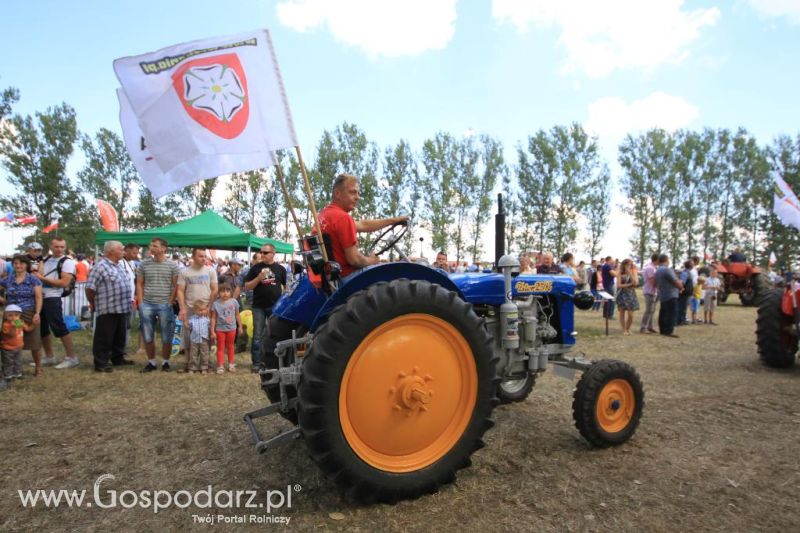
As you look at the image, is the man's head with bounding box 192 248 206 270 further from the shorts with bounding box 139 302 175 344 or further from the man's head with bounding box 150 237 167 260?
the shorts with bounding box 139 302 175 344

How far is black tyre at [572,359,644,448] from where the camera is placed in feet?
10.4

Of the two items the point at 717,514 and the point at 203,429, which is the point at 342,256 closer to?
the point at 203,429

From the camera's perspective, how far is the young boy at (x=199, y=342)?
603cm

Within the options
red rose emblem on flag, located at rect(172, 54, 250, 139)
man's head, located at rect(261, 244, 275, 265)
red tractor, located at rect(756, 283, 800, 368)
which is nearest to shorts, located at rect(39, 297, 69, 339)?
man's head, located at rect(261, 244, 275, 265)

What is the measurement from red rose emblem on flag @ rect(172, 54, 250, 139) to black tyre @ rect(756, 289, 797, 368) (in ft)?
22.8

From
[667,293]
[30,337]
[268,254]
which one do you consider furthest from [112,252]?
[667,293]

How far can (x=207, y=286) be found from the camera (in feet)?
20.5

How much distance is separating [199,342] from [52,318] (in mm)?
2059

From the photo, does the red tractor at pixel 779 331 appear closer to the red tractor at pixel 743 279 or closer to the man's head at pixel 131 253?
the man's head at pixel 131 253

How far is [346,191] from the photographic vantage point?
2.97 metres

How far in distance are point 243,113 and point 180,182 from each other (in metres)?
0.55

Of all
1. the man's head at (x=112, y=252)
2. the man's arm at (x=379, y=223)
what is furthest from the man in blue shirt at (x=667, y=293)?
the man's head at (x=112, y=252)

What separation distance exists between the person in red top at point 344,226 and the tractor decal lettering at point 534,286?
3.78 feet

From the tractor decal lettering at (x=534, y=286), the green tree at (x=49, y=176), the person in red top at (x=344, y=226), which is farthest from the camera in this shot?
the green tree at (x=49, y=176)
